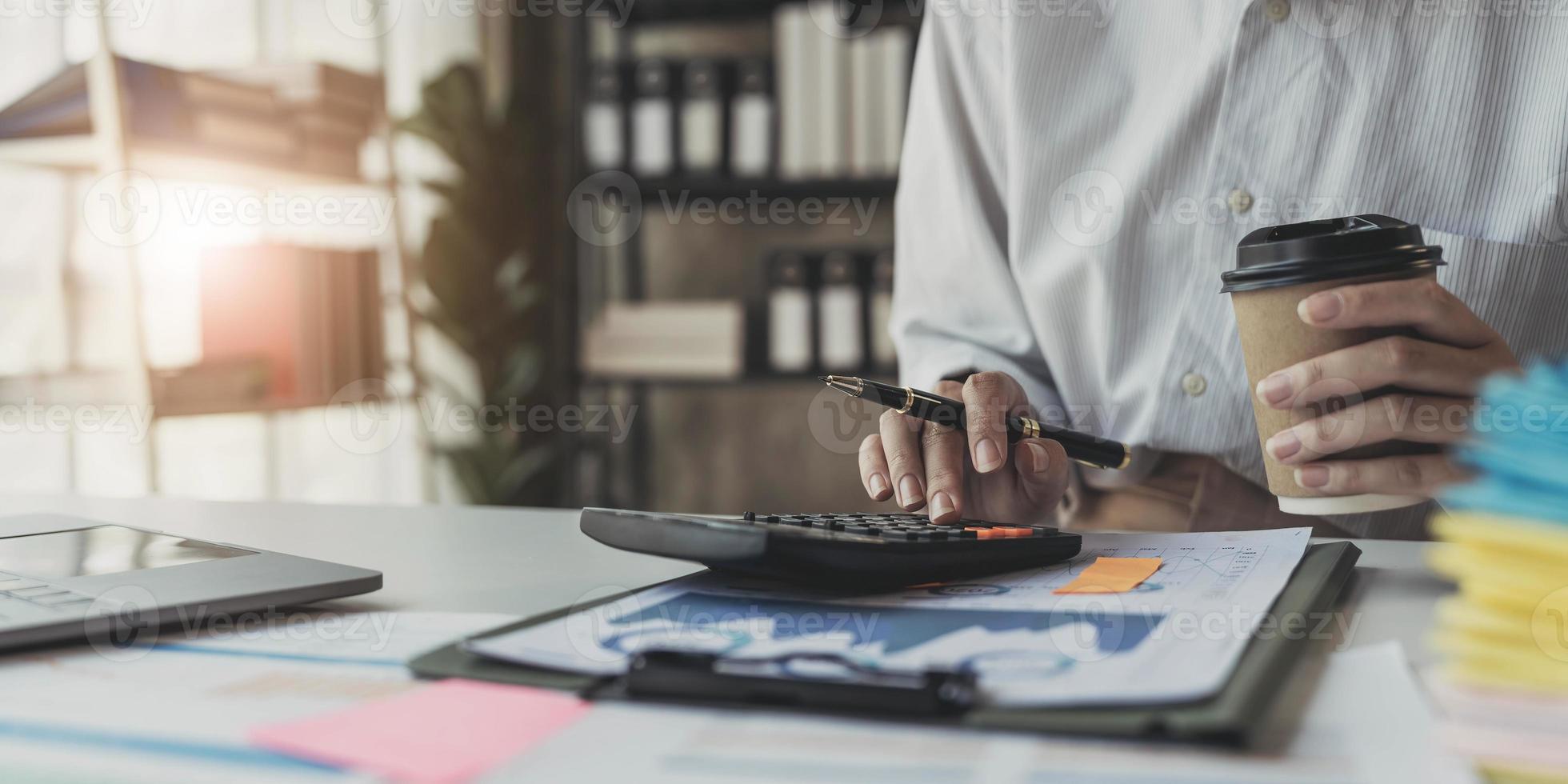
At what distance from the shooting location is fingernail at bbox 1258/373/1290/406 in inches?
24.0

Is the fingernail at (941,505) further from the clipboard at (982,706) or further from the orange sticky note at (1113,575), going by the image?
the clipboard at (982,706)

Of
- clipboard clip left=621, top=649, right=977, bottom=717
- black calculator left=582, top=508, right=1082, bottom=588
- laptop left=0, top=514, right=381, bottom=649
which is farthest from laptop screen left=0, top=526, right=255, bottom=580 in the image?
clipboard clip left=621, top=649, right=977, bottom=717

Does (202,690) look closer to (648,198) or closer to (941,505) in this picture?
(941,505)

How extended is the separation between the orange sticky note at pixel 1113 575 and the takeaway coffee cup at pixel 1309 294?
0.39 ft

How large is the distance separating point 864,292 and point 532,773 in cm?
210

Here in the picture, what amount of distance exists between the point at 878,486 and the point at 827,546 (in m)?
0.31

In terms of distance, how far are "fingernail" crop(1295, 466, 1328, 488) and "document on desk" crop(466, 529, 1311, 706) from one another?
0.18ft

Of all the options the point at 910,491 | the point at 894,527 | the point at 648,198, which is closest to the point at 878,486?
the point at 910,491

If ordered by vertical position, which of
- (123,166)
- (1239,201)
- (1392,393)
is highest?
(123,166)

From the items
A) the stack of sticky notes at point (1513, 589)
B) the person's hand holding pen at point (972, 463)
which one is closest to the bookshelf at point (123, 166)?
the person's hand holding pen at point (972, 463)

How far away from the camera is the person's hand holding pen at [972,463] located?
2.44 feet

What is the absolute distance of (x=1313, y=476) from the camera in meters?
0.62

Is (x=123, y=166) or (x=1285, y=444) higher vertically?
(x=123, y=166)

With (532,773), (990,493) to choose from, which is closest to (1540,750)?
(532,773)
